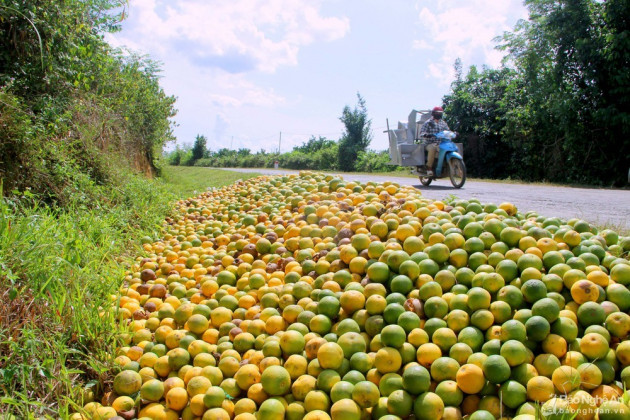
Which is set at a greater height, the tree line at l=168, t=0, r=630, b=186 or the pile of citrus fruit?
the tree line at l=168, t=0, r=630, b=186

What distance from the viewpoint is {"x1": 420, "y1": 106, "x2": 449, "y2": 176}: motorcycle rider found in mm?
11466

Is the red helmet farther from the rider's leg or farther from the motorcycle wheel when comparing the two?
the motorcycle wheel

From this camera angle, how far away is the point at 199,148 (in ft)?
204

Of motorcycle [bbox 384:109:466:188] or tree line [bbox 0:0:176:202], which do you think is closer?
tree line [bbox 0:0:176:202]

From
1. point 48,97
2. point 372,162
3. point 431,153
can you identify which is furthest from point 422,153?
point 372,162

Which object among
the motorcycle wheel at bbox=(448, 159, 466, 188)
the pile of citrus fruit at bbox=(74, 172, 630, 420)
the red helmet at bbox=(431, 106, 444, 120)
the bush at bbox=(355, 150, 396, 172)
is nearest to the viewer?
the pile of citrus fruit at bbox=(74, 172, 630, 420)

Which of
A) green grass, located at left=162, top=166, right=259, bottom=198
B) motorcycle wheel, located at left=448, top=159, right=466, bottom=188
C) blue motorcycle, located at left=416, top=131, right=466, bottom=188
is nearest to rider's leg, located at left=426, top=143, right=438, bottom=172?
blue motorcycle, located at left=416, top=131, right=466, bottom=188

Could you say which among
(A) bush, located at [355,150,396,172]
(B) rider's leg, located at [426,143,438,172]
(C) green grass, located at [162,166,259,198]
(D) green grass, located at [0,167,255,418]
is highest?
(A) bush, located at [355,150,396,172]

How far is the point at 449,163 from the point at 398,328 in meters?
9.18

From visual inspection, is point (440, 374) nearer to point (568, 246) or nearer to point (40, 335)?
point (568, 246)

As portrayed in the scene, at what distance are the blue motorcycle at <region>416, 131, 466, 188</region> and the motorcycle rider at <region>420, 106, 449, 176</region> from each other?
0.55 feet

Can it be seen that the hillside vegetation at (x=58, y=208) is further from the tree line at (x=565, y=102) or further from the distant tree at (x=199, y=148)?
the distant tree at (x=199, y=148)

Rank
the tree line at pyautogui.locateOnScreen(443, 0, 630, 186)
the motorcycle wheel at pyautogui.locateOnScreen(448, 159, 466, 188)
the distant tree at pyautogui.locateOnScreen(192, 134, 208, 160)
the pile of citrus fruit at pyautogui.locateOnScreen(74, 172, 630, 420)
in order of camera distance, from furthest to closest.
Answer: the distant tree at pyautogui.locateOnScreen(192, 134, 208, 160) < the tree line at pyautogui.locateOnScreen(443, 0, 630, 186) < the motorcycle wheel at pyautogui.locateOnScreen(448, 159, 466, 188) < the pile of citrus fruit at pyautogui.locateOnScreen(74, 172, 630, 420)

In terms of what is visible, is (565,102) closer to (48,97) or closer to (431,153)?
(431,153)
